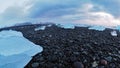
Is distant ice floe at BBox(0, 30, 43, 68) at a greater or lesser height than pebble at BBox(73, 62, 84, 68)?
greater

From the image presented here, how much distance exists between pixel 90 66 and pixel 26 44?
44.1 inches

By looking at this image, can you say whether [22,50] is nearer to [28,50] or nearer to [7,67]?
[28,50]

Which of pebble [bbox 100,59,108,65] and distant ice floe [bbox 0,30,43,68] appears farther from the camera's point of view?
A: pebble [bbox 100,59,108,65]

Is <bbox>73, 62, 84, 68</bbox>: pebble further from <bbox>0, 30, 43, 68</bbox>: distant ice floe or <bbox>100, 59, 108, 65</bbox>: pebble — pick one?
<bbox>0, 30, 43, 68</bbox>: distant ice floe

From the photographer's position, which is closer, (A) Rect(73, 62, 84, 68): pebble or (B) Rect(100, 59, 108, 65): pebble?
(A) Rect(73, 62, 84, 68): pebble

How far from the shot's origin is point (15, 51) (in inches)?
179

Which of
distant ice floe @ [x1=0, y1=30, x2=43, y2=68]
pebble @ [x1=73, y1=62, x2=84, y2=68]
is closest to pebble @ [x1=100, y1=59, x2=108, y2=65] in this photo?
pebble @ [x1=73, y1=62, x2=84, y2=68]

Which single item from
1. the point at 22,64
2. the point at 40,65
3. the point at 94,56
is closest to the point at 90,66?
the point at 94,56

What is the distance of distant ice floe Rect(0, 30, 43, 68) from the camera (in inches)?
171

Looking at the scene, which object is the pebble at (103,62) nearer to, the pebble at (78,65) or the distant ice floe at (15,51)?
the pebble at (78,65)

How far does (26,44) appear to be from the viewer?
4.72 m

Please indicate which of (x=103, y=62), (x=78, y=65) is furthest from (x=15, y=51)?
(x=103, y=62)

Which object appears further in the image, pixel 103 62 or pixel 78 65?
pixel 103 62

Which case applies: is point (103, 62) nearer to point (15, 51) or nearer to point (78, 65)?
point (78, 65)
